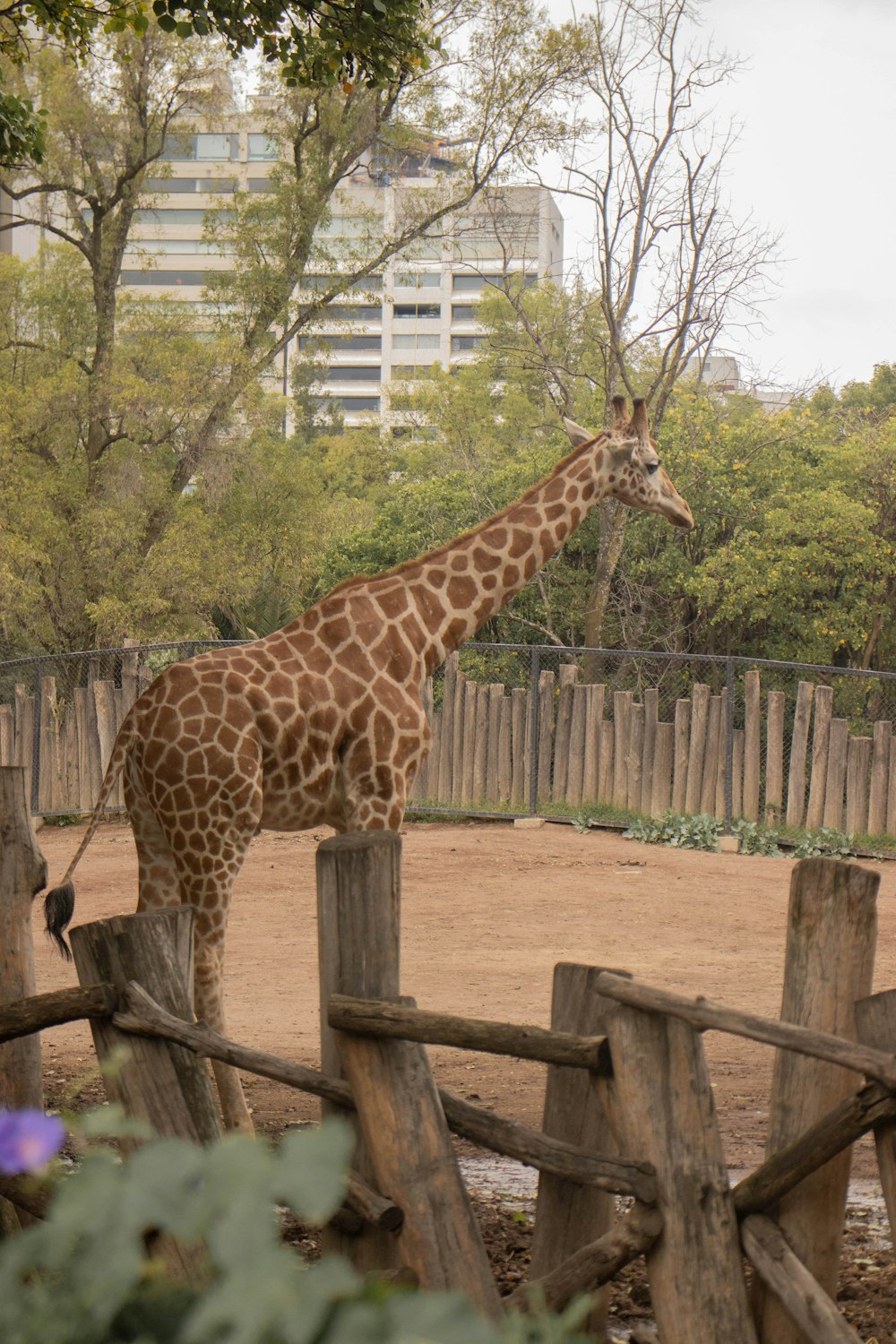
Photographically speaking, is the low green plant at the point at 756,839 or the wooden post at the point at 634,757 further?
the wooden post at the point at 634,757

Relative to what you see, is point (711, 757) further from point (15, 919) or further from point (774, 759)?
point (15, 919)

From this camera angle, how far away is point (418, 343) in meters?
83.3

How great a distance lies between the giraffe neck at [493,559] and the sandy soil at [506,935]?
1.98m

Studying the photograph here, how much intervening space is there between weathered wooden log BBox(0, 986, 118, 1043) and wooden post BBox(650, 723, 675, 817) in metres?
11.6

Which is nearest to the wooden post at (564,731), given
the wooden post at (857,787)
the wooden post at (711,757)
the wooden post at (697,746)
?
the wooden post at (697,746)

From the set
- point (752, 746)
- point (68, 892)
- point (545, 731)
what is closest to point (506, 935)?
point (752, 746)

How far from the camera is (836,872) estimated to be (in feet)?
9.93

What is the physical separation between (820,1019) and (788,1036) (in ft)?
1.09

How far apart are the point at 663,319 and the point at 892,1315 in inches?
680

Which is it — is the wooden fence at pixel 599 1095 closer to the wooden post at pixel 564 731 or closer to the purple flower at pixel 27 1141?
the purple flower at pixel 27 1141

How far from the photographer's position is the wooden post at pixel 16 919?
12.3 feet

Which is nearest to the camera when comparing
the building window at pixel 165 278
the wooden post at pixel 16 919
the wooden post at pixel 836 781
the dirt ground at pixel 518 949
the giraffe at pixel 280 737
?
the wooden post at pixel 16 919

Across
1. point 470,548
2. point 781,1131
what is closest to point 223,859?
point 470,548

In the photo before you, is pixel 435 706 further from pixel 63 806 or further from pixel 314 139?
pixel 314 139
